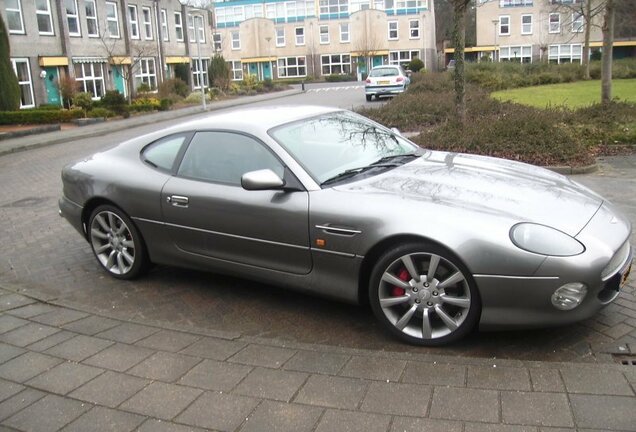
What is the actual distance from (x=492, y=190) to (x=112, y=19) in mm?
36626

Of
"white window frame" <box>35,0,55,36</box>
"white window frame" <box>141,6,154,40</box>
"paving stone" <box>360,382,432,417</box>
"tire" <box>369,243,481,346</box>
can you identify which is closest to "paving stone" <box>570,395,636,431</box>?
"paving stone" <box>360,382,432,417</box>

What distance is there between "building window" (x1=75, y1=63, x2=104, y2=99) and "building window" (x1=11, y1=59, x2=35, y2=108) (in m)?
3.27

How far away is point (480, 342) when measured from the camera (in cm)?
374

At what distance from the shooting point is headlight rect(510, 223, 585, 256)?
335cm

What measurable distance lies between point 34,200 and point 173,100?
1046 inches

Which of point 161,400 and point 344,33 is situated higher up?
point 344,33

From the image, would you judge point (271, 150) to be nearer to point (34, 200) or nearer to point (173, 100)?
point (34, 200)

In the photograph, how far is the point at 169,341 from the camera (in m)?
3.83

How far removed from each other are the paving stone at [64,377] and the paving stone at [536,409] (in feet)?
7.39

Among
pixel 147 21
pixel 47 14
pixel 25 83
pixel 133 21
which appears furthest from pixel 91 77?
pixel 147 21

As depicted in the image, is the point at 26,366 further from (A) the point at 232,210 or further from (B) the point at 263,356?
(A) the point at 232,210

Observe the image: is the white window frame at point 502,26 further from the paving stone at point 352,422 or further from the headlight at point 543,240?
the paving stone at point 352,422

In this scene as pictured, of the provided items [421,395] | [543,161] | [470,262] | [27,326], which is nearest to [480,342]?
[470,262]

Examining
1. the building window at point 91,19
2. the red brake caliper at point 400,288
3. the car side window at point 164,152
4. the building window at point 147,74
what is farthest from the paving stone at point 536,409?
the building window at point 147,74
